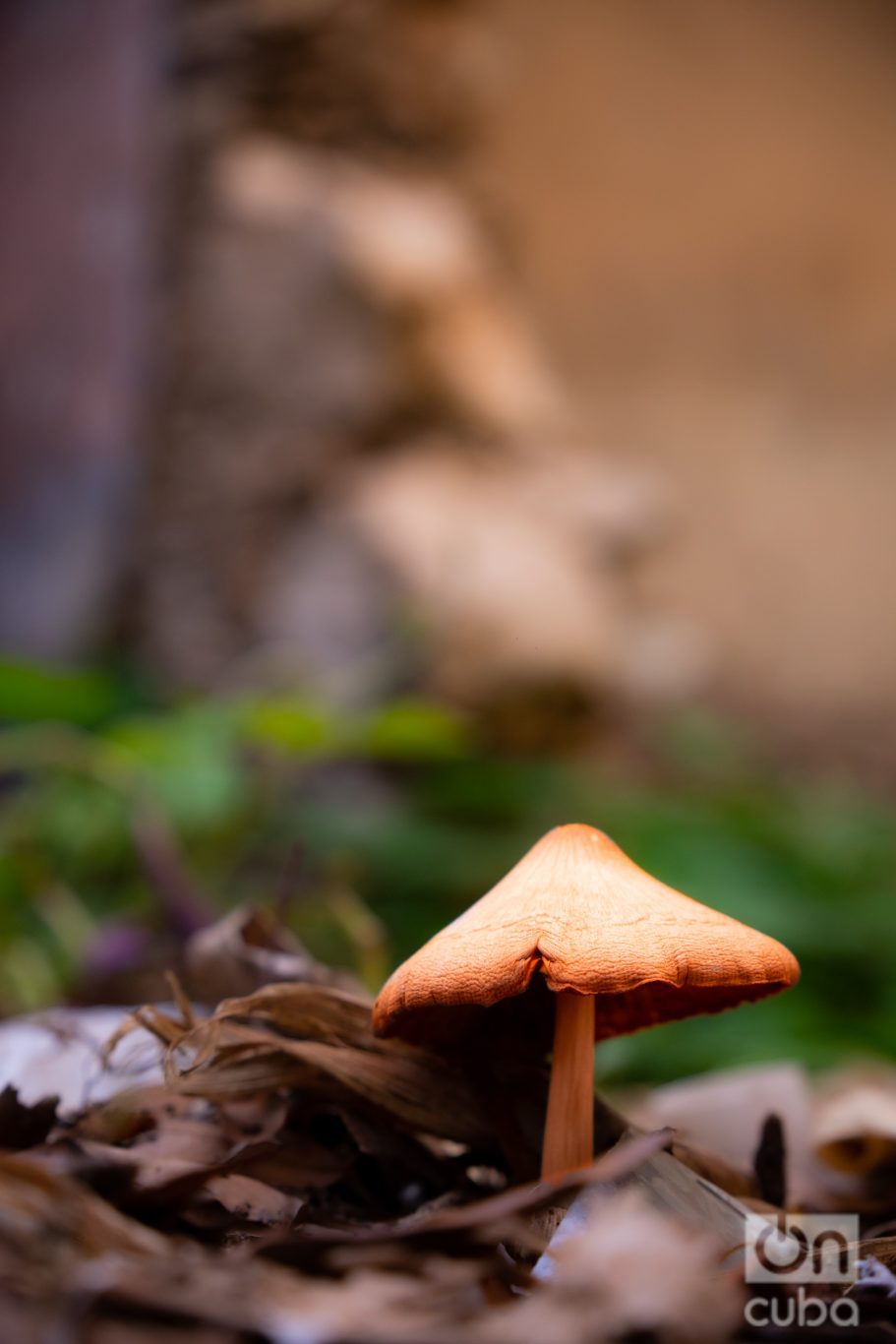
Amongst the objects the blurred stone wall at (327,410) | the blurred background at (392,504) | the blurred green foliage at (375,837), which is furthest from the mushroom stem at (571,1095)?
the blurred stone wall at (327,410)

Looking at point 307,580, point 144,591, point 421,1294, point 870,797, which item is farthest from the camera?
point 870,797

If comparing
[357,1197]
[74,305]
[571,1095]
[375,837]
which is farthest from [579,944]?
[74,305]

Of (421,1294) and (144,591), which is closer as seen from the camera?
(421,1294)

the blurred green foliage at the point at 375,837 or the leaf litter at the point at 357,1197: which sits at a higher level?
the blurred green foliage at the point at 375,837

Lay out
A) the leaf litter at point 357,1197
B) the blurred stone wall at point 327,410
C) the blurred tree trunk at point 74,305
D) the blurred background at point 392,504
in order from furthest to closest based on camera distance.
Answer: the blurred tree trunk at point 74,305 < the blurred stone wall at point 327,410 < the blurred background at point 392,504 < the leaf litter at point 357,1197

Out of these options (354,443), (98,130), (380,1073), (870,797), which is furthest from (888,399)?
(380,1073)

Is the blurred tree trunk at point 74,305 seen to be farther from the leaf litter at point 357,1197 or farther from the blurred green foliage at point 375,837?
the leaf litter at point 357,1197

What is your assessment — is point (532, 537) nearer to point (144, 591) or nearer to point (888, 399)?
point (144, 591)

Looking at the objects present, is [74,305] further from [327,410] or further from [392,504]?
[392,504]
